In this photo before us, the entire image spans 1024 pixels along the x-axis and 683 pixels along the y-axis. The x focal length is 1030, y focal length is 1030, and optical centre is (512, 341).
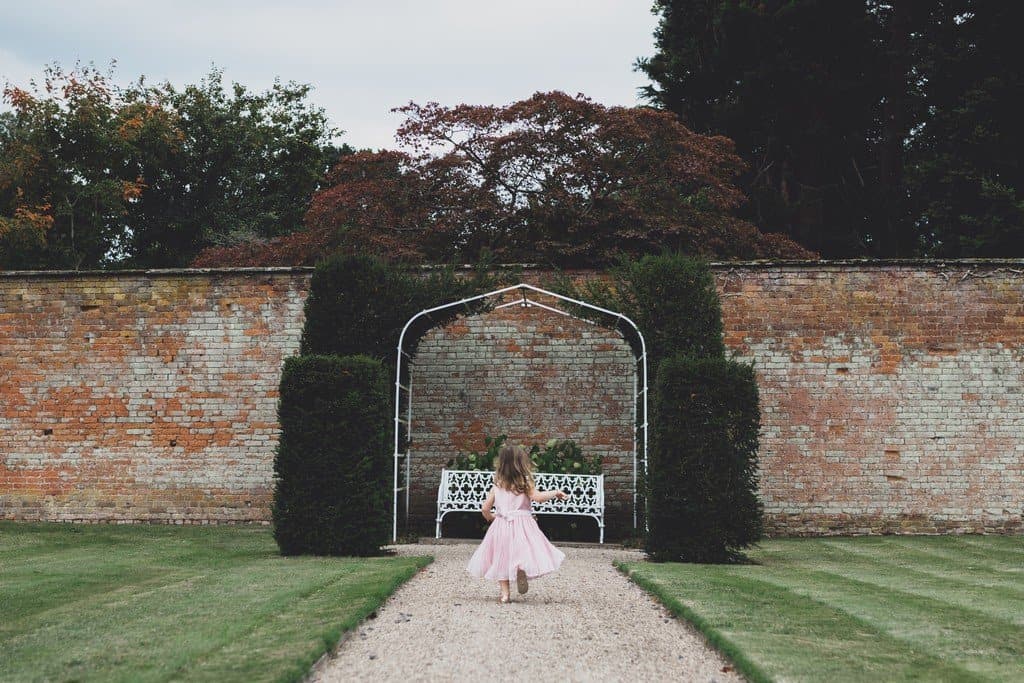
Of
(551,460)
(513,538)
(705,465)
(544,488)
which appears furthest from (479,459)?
(513,538)

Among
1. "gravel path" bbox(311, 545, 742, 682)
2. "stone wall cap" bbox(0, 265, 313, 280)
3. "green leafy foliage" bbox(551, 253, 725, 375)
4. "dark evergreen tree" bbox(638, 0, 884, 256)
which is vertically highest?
"dark evergreen tree" bbox(638, 0, 884, 256)

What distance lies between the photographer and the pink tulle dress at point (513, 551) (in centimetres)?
750

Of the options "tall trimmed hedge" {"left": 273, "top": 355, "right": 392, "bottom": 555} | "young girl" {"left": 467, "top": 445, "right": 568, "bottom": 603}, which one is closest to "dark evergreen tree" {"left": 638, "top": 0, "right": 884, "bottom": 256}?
"tall trimmed hedge" {"left": 273, "top": 355, "right": 392, "bottom": 555}

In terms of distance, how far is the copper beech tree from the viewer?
19.7m

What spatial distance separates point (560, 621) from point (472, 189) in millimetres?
14516

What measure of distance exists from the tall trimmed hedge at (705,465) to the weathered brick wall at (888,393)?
116 inches

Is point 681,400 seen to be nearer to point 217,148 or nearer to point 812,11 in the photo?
point 812,11

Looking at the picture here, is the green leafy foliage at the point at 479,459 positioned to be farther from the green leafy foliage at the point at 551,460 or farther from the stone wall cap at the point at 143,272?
the stone wall cap at the point at 143,272

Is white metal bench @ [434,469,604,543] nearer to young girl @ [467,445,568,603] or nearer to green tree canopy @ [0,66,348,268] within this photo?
young girl @ [467,445,568,603]

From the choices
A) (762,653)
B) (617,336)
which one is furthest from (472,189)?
(762,653)

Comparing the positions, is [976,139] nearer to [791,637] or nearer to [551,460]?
[551,460]

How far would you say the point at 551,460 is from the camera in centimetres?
1237

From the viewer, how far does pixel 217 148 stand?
96.5 feet

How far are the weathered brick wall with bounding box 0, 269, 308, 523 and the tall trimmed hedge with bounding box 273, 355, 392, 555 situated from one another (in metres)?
3.37
